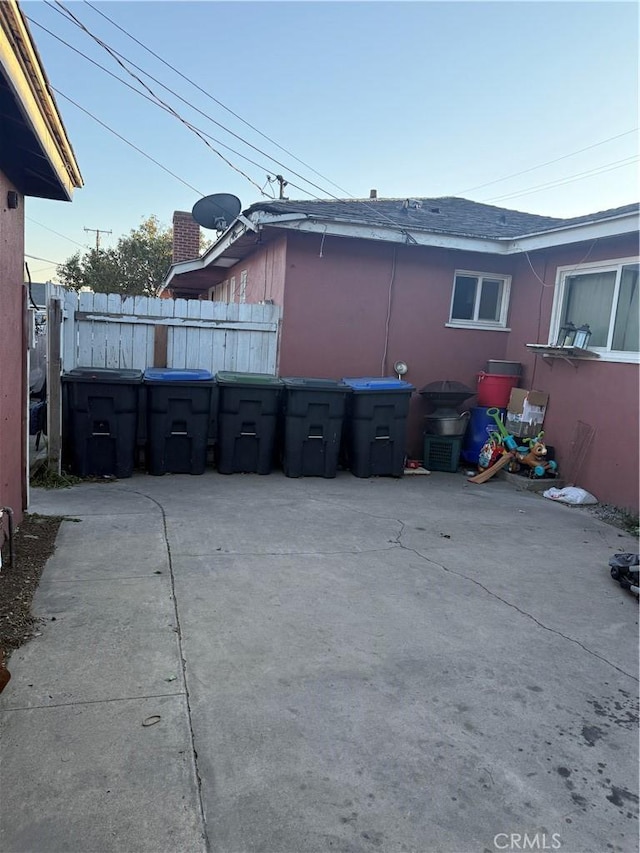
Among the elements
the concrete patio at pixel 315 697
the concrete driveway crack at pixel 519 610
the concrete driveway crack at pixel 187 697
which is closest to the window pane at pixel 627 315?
the concrete patio at pixel 315 697

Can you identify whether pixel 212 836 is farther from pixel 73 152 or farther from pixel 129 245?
pixel 129 245

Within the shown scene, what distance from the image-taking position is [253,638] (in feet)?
11.1

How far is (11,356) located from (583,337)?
21.1 ft

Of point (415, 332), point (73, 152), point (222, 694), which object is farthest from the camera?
point (415, 332)

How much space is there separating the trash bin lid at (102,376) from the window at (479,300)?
15.7ft

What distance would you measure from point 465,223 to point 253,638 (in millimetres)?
7882

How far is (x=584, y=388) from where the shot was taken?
25.0 feet

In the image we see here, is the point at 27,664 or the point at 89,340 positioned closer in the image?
the point at 27,664

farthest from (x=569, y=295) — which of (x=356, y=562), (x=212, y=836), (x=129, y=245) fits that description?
(x=129, y=245)

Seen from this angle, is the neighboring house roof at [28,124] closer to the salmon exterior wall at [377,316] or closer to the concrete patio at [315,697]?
the concrete patio at [315,697]

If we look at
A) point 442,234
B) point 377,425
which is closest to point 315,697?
point 377,425

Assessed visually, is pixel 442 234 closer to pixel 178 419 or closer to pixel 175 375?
pixel 175 375

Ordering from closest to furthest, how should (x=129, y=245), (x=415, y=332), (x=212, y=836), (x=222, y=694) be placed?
1. (x=212, y=836)
2. (x=222, y=694)
3. (x=415, y=332)
4. (x=129, y=245)

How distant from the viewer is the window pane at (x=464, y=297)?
30.2ft
